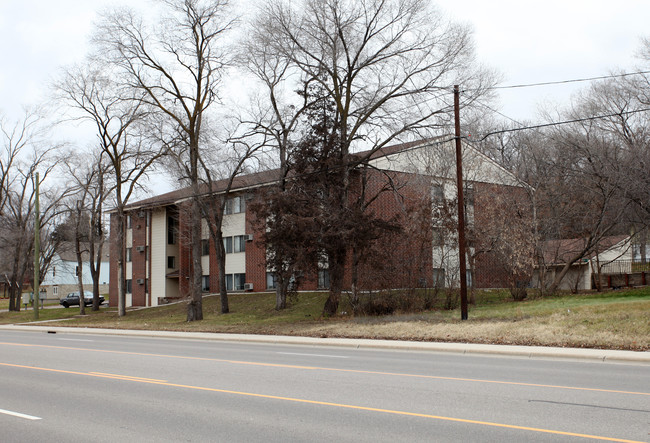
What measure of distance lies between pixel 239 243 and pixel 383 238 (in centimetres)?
2104

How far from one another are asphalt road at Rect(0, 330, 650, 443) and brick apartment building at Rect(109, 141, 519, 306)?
1341cm

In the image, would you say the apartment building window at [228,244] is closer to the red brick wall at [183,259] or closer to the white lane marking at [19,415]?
the red brick wall at [183,259]

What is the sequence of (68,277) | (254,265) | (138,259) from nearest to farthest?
(254,265)
(138,259)
(68,277)

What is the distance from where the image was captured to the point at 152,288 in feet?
172

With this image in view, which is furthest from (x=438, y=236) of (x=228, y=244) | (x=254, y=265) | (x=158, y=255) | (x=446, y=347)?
(x=158, y=255)

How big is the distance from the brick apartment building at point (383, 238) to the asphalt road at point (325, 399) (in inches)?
528

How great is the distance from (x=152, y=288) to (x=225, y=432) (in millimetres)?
47543

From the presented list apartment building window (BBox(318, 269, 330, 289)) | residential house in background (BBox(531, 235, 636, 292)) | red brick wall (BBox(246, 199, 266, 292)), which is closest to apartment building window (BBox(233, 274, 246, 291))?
red brick wall (BBox(246, 199, 266, 292))

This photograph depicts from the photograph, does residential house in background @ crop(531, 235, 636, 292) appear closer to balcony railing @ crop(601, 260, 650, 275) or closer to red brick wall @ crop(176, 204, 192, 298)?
balcony railing @ crop(601, 260, 650, 275)

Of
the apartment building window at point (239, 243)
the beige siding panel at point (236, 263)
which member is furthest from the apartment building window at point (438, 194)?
the beige siding panel at point (236, 263)

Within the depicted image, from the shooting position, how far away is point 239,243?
4688cm

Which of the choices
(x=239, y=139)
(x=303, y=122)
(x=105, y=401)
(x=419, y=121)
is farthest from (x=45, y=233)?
(x=105, y=401)

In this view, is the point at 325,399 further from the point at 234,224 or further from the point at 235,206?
the point at 235,206

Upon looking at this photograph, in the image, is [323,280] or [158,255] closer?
[323,280]
